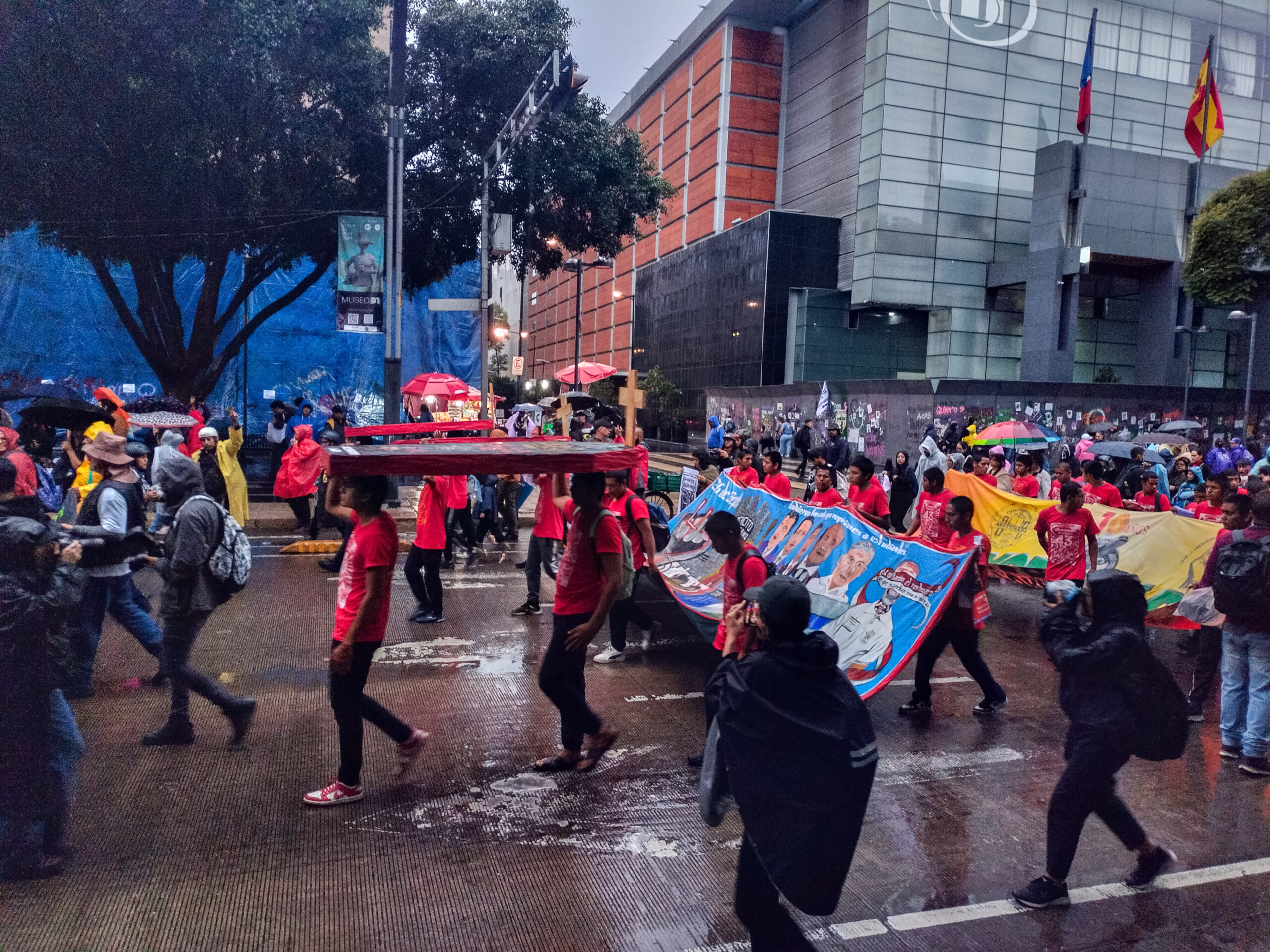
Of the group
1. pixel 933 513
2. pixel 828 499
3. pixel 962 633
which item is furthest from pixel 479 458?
pixel 933 513

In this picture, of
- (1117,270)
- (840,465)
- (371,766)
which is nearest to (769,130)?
(1117,270)

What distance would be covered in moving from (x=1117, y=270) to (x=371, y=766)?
140 feet

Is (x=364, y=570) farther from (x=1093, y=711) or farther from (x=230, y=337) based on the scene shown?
(x=230, y=337)

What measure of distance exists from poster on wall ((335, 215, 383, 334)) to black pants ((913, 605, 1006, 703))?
1219cm

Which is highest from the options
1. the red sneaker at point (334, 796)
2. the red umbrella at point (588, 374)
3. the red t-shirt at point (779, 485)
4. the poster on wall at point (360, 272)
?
the poster on wall at point (360, 272)

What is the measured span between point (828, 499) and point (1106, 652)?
4.70 m

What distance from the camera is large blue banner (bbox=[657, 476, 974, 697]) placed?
Result: 20.4 feet

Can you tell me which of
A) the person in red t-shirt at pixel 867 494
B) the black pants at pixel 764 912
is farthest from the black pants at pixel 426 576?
the black pants at pixel 764 912

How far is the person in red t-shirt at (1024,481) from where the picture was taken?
33.8 feet

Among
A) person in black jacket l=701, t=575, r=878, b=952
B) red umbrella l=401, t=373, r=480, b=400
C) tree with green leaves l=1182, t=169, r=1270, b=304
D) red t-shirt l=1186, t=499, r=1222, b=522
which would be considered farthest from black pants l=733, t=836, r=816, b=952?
tree with green leaves l=1182, t=169, r=1270, b=304

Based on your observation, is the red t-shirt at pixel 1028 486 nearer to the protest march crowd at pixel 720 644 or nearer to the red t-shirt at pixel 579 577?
the protest march crowd at pixel 720 644

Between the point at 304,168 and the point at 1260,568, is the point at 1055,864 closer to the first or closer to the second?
the point at 1260,568

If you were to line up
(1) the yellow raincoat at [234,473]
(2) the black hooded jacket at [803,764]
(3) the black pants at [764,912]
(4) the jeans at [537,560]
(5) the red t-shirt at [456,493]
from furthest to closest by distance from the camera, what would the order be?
1. (1) the yellow raincoat at [234,473]
2. (5) the red t-shirt at [456,493]
3. (4) the jeans at [537,560]
4. (3) the black pants at [764,912]
5. (2) the black hooded jacket at [803,764]

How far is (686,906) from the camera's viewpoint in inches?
153
